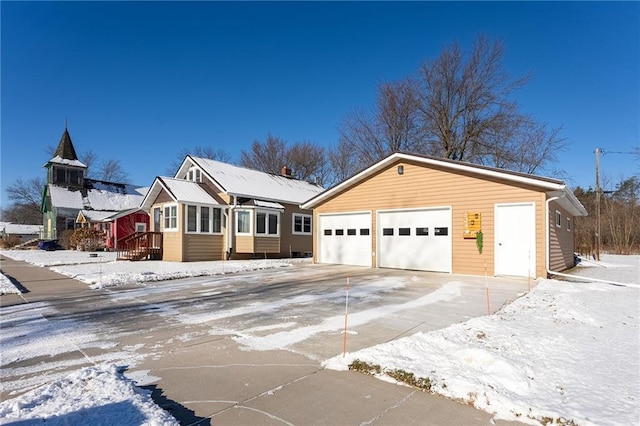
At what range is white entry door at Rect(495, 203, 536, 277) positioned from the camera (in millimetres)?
12156

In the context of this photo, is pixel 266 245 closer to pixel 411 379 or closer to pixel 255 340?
pixel 255 340

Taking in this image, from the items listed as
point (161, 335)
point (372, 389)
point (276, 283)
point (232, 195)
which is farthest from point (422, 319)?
point (232, 195)

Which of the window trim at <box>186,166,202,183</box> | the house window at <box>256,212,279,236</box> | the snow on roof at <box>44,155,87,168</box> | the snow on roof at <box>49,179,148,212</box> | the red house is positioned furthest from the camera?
the snow on roof at <box>44,155,87,168</box>

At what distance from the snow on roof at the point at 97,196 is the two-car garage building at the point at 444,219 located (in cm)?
2984

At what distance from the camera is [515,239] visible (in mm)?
12500

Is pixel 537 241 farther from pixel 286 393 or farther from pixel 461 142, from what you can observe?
pixel 461 142

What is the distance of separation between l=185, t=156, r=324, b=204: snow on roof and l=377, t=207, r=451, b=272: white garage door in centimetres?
852

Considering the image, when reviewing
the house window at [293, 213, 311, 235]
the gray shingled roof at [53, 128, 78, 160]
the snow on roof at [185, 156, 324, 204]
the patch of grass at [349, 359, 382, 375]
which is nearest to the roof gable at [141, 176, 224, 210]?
the snow on roof at [185, 156, 324, 204]

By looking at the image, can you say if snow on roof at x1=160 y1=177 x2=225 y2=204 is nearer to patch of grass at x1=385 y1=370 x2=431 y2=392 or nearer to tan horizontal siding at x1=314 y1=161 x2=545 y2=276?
tan horizontal siding at x1=314 y1=161 x2=545 y2=276

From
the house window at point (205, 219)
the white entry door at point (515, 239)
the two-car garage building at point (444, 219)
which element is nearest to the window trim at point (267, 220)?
the house window at point (205, 219)

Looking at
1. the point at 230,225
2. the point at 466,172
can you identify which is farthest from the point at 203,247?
the point at 466,172

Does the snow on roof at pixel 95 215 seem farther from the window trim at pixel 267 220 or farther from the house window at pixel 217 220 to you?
the window trim at pixel 267 220

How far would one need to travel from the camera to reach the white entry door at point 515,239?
1216cm

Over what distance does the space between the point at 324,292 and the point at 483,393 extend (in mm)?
6421
